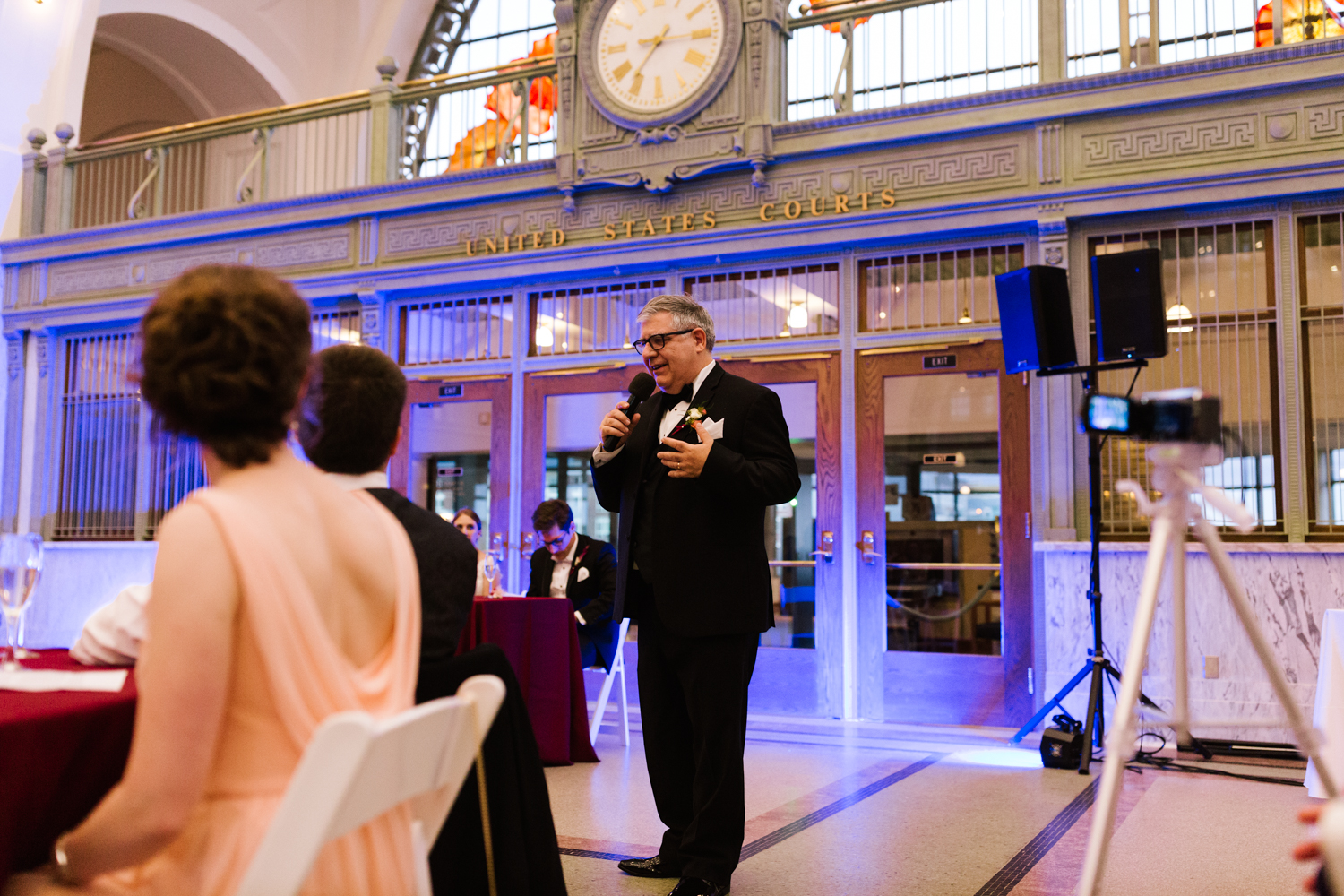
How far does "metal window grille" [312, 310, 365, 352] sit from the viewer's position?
8.05 metres

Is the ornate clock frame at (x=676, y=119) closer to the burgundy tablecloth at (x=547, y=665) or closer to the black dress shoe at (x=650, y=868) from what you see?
the burgundy tablecloth at (x=547, y=665)

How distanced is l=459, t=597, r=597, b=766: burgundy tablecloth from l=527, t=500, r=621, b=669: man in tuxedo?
0.41m

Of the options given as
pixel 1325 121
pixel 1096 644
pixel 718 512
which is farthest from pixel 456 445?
pixel 1325 121

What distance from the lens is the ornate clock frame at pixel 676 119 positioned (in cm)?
663

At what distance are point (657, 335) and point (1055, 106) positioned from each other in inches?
160

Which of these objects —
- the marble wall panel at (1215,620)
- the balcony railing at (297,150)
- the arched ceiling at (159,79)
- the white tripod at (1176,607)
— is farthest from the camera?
the arched ceiling at (159,79)

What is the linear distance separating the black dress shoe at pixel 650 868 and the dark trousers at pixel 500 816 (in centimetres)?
134

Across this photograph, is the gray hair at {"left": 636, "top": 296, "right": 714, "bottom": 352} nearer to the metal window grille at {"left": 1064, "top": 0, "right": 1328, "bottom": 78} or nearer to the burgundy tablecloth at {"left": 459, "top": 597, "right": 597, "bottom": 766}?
the burgundy tablecloth at {"left": 459, "top": 597, "right": 597, "bottom": 766}

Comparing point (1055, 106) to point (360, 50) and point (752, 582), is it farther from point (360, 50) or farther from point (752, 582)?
point (360, 50)

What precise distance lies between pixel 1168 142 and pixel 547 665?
425cm

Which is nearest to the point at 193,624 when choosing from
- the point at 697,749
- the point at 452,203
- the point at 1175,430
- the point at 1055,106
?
the point at 1175,430

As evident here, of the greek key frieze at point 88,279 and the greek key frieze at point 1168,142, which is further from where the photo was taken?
the greek key frieze at point 88,279

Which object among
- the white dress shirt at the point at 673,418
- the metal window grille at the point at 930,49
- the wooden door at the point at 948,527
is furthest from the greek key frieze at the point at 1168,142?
the white dress shirt at the point at 673,418

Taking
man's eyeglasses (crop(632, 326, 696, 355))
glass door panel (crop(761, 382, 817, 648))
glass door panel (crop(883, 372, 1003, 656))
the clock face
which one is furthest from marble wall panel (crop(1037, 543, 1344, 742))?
the clock face
